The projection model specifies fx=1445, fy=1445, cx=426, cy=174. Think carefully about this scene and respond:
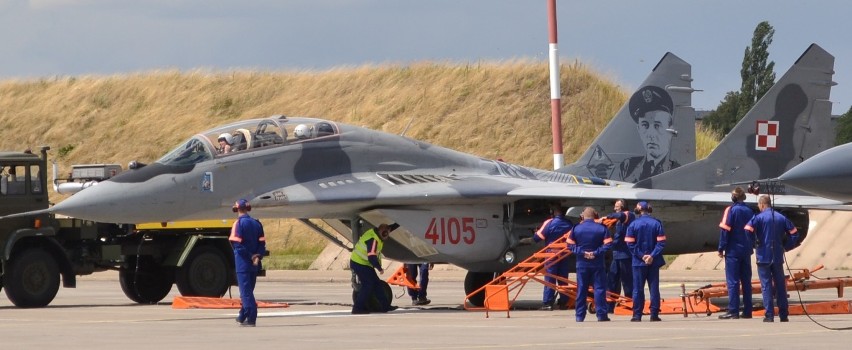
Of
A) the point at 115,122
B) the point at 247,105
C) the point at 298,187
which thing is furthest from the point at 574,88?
the point at 298,187

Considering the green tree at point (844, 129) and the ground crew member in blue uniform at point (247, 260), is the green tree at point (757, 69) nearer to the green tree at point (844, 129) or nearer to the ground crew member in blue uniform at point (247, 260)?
the green tree at point (844, 129)

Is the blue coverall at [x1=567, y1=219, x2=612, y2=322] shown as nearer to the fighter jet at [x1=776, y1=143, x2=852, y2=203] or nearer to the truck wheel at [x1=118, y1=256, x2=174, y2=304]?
the fighter jet at [x1=776, y1=143, x2=852, y2=203]

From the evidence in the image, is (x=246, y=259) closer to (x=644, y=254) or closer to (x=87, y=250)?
(x=644, y=254)

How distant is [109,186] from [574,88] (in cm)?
3277

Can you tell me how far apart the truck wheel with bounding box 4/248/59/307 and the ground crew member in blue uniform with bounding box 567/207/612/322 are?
861 centimetres

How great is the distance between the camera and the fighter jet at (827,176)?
42.6 feet

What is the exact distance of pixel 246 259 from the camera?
1672 cm

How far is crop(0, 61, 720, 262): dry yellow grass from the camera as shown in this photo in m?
49.2

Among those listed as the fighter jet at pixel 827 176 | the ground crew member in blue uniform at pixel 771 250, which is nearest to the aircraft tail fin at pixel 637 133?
the ground crew member in blue uniform at pixel 771 250

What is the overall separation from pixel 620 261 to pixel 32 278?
883cm

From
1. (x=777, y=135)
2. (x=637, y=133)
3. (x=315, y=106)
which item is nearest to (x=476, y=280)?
(x=637, y=133)

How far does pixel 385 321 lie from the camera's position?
17.4 metres

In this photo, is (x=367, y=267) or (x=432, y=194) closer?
(x=367, y=267)

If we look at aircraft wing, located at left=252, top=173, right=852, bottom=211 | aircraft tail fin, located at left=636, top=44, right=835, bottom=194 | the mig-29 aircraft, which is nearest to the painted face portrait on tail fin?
aircraft tail fin, located at left=636, top=44, right=835, bottom=194
